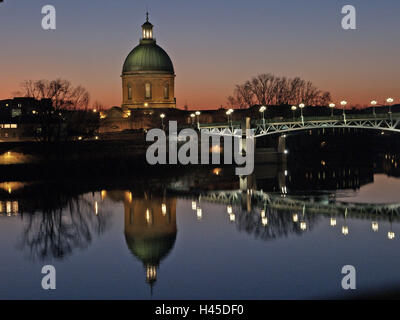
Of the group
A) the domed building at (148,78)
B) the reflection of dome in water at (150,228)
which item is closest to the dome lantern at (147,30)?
the domed building at (148,78)

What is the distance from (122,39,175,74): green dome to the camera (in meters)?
129

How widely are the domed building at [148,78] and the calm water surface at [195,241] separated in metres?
74.2

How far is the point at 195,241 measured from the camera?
34438mm

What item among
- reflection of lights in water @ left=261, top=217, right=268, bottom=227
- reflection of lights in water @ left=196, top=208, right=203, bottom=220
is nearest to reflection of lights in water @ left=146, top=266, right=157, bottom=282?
reflection of lights in water @ left=261, top=217, right=268, bottom=227

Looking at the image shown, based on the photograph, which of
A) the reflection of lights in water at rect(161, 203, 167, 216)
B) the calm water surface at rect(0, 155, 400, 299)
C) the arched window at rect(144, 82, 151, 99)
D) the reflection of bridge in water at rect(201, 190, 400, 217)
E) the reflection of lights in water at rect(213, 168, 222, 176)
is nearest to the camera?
the calm water surface at rect(0, 155, 400, 299)

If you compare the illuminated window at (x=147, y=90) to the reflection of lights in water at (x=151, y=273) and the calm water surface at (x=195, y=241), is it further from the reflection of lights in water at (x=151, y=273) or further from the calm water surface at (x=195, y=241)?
the reflection of lights in water at (x=151, y=273)

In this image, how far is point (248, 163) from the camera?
8069cm

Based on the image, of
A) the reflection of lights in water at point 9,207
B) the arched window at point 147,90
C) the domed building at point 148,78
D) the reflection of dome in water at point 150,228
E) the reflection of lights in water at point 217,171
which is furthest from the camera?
the arched window at point 147,90

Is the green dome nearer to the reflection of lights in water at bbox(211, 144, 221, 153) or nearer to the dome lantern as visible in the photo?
the dome lantern

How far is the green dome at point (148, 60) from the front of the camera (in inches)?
5079

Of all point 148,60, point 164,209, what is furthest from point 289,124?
point 148,60

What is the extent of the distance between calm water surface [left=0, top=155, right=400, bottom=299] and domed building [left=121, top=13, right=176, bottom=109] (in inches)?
2920

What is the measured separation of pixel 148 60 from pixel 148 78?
308cm

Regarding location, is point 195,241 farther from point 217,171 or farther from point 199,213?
point 217,171
